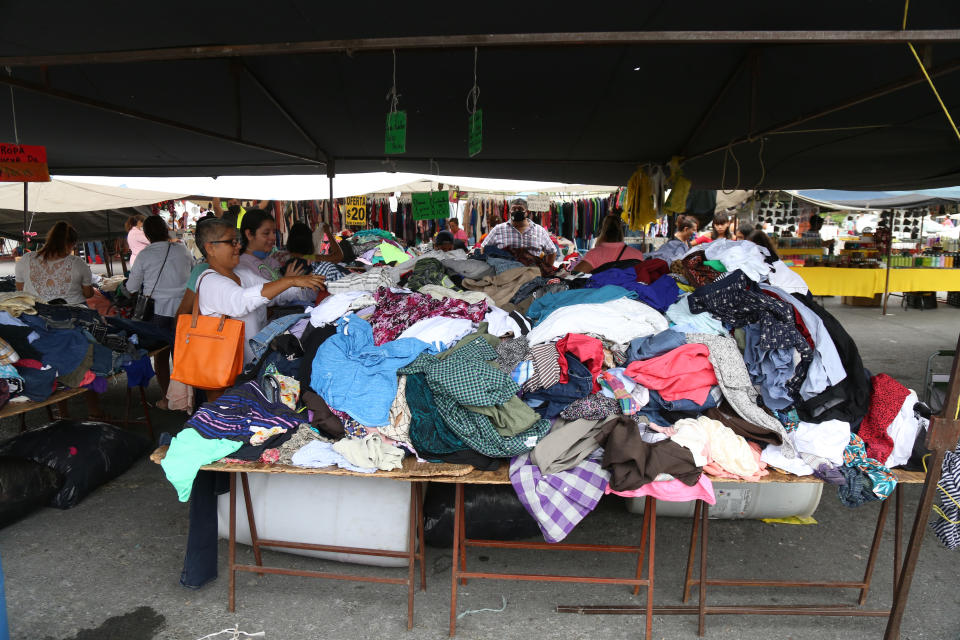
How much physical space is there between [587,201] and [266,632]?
1015cm

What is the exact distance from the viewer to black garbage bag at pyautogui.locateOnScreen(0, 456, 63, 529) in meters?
3.44

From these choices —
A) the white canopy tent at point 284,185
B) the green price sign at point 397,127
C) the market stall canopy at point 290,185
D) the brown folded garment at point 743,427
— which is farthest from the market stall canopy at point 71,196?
the brown folded garment at point 743,427

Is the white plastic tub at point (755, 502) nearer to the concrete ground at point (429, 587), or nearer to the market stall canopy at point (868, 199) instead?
the concrete ground at point (429, 587)

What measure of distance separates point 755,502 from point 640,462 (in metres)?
1.42

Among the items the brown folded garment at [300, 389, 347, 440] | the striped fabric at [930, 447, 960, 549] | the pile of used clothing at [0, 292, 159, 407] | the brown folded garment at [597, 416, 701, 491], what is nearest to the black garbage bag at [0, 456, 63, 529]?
the pile of used clothing at [0, 292, 159, 407]

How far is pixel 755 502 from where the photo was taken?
3.43 meters


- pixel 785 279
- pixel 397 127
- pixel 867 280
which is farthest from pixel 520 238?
pixel 867 280

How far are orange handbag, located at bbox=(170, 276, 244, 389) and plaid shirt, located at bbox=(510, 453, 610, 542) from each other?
1.60m

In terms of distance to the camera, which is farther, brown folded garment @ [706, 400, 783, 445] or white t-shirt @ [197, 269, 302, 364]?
white t-shirt @ [197, 269, 302, 364]

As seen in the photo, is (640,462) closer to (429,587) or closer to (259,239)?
(429,587)

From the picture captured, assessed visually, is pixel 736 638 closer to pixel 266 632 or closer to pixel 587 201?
pixel 266 632

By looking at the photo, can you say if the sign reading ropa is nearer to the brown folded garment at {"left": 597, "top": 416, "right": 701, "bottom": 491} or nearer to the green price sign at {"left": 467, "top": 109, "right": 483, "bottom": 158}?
the green price sign at {"left": 467, "top": 109, "right": 483, "bottom": 158}

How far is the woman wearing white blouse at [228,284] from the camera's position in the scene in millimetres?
3145

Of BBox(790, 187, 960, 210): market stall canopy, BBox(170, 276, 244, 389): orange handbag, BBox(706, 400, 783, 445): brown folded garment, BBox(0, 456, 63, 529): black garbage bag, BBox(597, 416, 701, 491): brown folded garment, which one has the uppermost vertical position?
BBox(790, 187, 960, 210): market stall canopy
